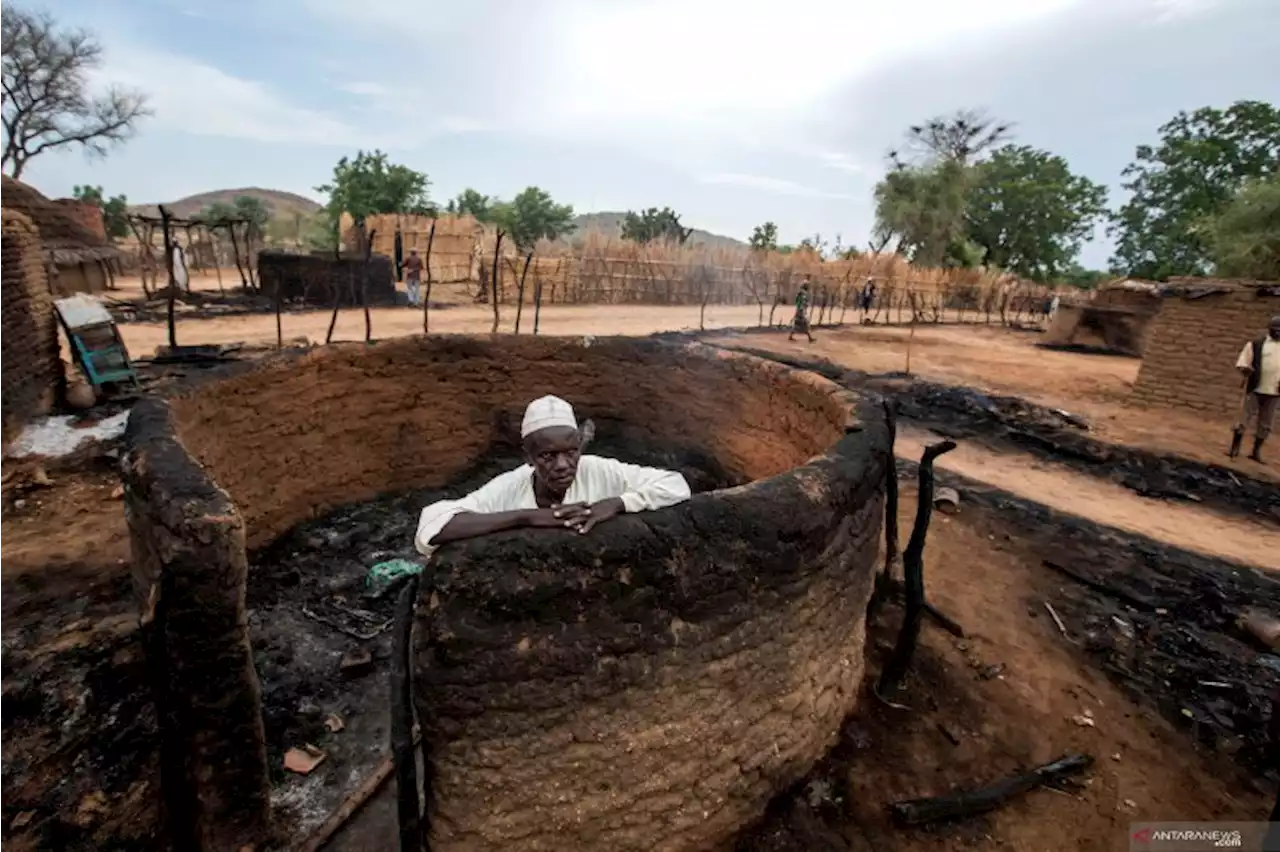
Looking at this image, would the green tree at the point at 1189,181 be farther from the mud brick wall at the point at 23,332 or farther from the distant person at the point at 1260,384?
the mud brick wall at the point at 23,332

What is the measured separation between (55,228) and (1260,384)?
84.5 ft

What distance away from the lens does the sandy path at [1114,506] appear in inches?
248

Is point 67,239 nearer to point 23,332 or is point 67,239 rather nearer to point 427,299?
point 427,299

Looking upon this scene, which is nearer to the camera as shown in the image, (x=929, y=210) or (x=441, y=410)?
(x=441, y=410)

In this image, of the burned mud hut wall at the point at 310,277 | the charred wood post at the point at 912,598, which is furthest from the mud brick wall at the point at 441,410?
the burned mud hut wall at the point at 310,277

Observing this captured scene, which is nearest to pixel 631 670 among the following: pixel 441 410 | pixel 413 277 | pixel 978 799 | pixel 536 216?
pixel 978 799

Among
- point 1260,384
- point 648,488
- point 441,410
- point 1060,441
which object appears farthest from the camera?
point 1060,441

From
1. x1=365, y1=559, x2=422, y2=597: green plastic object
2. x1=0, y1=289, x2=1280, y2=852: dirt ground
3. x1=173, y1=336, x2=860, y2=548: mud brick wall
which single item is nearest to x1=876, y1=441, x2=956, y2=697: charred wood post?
x1=0, y1=289, x2=1280, y2=852: dirt ground

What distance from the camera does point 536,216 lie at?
1249 inches

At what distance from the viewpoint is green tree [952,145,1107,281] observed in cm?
3891

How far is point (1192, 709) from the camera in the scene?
3854 millimetres

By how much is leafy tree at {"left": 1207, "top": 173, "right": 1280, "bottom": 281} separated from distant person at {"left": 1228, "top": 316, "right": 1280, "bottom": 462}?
11.8m

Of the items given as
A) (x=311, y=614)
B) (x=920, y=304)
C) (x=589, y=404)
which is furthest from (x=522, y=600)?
(x=920, y=304)

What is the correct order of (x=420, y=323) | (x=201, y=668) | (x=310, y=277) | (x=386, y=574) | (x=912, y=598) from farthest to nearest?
(x=310, y=277)
(x=420, y=323)
(x=386, y=574)
(x=912, y=598)
(x=201, y=668)
